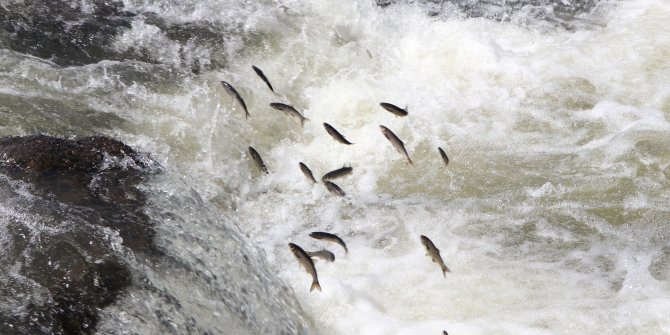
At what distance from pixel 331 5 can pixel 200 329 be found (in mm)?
4897

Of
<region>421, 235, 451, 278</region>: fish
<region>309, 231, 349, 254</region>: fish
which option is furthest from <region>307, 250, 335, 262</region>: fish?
<region>421, 235, 451, 278</region>: fish

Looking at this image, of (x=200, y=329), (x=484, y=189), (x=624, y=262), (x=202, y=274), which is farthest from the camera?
(x=484, y=189)

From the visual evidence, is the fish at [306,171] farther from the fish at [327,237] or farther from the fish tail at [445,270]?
the fish tail at [445,270]

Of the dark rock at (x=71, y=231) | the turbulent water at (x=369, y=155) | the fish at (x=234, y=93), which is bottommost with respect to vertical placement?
the turbulent water at (x=369, y=155)

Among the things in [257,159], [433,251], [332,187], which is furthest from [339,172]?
[433,251]

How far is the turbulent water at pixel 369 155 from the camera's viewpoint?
158 inches

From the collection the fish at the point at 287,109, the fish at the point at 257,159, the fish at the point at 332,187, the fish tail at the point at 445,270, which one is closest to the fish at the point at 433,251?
the fish tail at the point at 445,270

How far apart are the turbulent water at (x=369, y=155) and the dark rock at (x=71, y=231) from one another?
39 millimetres

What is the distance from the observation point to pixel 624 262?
486 cm

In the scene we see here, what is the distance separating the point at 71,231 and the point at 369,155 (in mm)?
3055

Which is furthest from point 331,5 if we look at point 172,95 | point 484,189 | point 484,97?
point 484,189

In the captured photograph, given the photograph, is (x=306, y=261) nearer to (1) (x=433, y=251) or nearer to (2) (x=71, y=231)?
(1) (x=433, y=251)

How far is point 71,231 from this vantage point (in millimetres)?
3439

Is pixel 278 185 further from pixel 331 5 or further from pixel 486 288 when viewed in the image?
pixel 331 5
